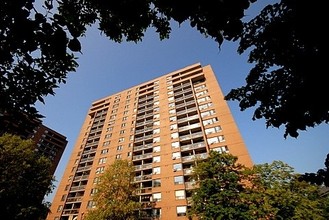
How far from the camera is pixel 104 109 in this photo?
58312mm

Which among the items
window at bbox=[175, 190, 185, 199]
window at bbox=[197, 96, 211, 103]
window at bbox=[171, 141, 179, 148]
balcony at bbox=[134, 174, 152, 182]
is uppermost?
window at bbox=[197, 96, 211, 103]

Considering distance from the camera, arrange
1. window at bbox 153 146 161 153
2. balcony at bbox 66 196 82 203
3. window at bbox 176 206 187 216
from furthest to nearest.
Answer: window at bbox 153 146 161 153 → balcony at bbox 66 196 82 203 → window at bbox 176 206 187 216

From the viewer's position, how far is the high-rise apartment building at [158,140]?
32.6 metres

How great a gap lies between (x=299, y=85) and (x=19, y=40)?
14.3ft

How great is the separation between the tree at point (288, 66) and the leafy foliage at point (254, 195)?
1610 cm

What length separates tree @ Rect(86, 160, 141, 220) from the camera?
76.9 feet

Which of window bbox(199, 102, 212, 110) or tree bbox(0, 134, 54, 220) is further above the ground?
window bbox(199, 102, 212, 110)

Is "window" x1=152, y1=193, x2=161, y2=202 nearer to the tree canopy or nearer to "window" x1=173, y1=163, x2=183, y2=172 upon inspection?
"window" x1=173, y1=163, x2=183, y2=172

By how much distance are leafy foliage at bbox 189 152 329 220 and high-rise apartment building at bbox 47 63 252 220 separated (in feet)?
28.7

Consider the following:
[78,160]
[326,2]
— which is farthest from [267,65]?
[78,160]

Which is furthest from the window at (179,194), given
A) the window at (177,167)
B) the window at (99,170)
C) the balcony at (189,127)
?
the window at (99,170)

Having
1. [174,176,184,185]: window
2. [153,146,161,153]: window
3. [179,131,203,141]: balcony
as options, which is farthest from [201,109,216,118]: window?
[174,176,184,185]: window

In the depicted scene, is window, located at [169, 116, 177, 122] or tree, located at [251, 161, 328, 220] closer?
tree, located at [251, 161, 328, 220]

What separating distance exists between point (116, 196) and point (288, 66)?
1016 inches
